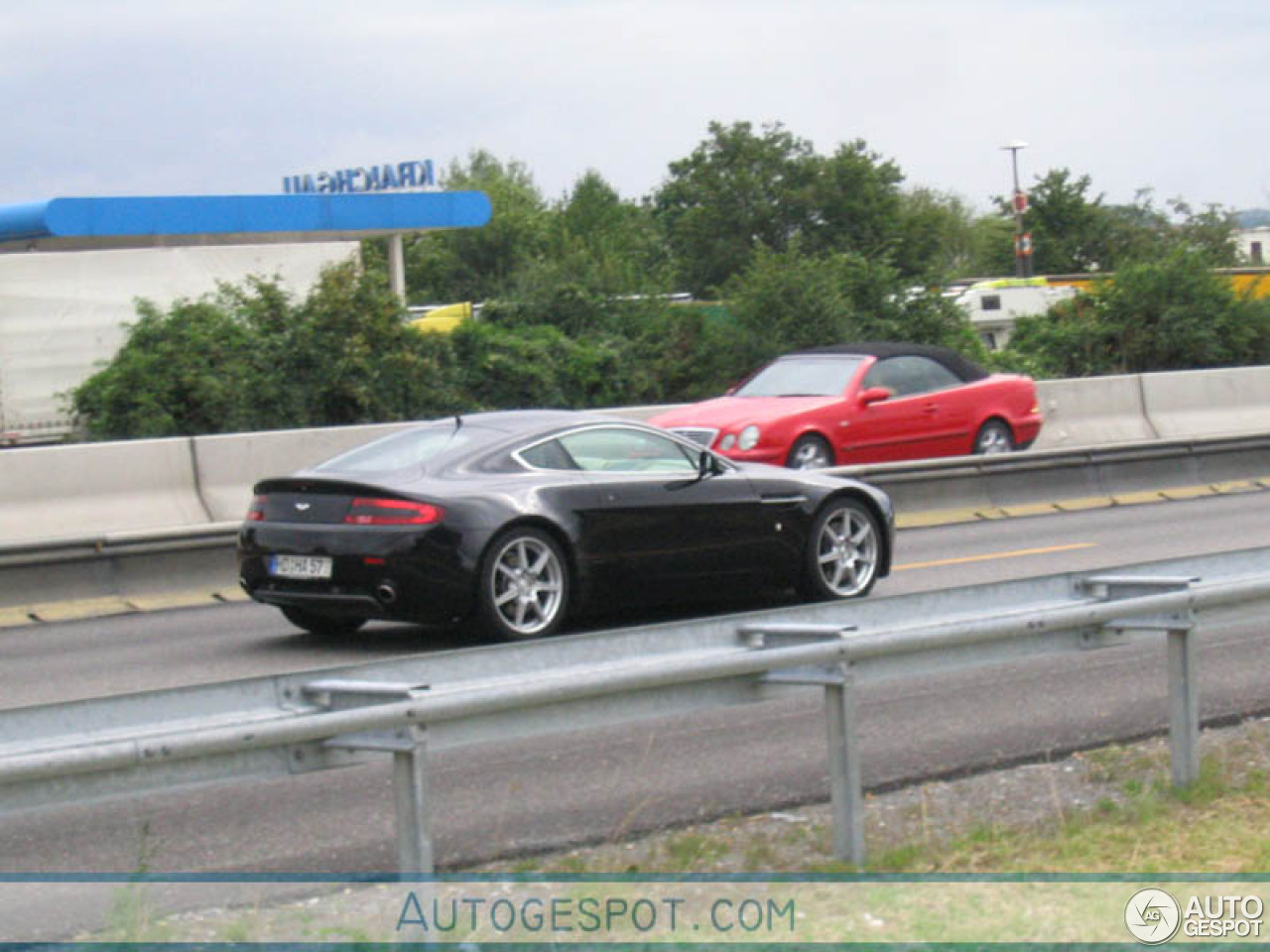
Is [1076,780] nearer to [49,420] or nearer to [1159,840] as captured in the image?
[1159,840]

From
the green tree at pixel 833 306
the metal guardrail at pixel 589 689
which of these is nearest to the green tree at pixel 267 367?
the green tree at pixel 833 306

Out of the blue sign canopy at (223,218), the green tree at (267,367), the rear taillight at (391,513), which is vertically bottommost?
the rear taillight at (391,513)

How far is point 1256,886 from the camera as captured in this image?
5887 mm

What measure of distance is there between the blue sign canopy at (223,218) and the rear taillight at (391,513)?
29485mm

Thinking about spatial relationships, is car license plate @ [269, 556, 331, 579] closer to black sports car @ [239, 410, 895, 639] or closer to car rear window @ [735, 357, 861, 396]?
black sports car @ [239, 410, 895, 639]

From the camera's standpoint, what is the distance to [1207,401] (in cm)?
2728

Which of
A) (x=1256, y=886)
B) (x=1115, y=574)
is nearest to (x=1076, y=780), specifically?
(x=1115, y=574)

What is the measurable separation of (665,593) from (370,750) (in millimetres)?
6592

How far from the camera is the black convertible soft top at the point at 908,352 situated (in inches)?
844

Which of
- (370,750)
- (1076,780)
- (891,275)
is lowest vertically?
(1076,780)

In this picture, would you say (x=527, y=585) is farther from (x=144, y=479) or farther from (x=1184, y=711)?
(x=144, y=479)

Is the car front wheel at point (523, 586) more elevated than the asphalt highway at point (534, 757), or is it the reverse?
the car front wheel at point (523, 586)

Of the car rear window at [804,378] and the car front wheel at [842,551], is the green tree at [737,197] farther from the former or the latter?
the car front wheel at [842,551]

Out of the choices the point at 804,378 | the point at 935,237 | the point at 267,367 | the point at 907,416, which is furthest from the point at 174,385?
the point at 935,237
